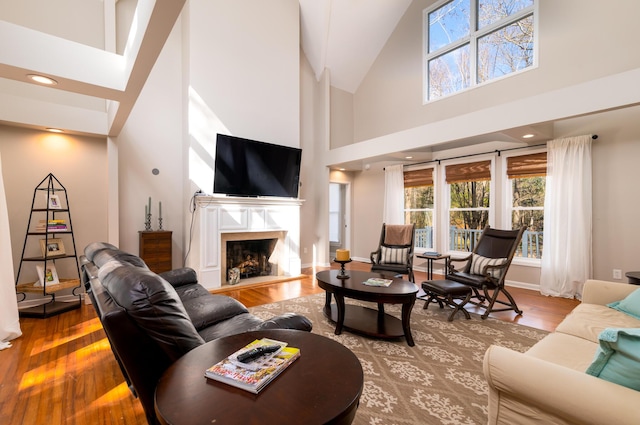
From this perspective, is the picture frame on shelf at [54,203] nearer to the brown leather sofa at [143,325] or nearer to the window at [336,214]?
the brown leather sofa at [143,325]

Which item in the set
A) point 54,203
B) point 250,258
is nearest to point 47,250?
point 54,203

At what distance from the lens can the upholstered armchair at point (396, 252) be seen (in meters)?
4.36

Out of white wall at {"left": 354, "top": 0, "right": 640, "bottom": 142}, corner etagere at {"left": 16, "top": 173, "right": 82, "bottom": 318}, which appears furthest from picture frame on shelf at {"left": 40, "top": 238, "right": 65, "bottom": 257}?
white wall at {"left": 354, "top": 0, "right": 640, "bottom": 142}

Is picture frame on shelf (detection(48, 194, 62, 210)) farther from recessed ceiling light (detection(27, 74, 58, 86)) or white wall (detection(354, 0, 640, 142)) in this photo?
white wall (detection(354, 0, 640, 142))

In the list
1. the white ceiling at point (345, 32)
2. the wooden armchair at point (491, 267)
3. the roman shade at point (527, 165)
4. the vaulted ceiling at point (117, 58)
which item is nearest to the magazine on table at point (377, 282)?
the wooden armchair at point (491, 267)

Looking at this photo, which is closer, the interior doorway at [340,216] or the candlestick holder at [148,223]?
the candlestick holder at [148,223]

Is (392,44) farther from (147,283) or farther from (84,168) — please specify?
(147,283)

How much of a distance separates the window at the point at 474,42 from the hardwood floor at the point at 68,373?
12.6 ft

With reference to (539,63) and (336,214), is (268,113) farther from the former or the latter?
(539,63)

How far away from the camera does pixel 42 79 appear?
2.21m

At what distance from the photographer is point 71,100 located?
3916 millimetres

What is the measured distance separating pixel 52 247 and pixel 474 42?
7.15m

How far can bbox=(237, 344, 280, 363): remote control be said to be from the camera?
46.1 inches

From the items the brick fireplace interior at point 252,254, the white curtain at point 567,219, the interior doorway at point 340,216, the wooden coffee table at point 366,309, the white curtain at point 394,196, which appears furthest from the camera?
the interior doorway at point 340,216
